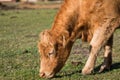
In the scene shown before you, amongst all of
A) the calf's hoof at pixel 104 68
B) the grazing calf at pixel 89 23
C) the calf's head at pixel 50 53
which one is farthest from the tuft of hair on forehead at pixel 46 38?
the calf's hoof at pixel 104 68

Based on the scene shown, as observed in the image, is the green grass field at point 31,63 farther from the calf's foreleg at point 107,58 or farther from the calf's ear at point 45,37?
the calf's ear at point 45,37

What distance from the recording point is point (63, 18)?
10164 millimetres

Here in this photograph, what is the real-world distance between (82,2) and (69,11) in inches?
16.7

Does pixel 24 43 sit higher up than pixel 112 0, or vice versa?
pixel 112 0

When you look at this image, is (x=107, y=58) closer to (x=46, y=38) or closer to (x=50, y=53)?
(x=50, y=53)

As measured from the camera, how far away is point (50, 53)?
31.0 feet

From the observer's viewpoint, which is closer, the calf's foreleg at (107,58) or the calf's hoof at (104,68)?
the calf's hoof at (104,68)

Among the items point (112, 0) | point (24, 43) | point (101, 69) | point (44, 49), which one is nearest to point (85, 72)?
point (101, 69)

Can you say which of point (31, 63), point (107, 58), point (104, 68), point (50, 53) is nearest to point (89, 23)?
point (107, 58)

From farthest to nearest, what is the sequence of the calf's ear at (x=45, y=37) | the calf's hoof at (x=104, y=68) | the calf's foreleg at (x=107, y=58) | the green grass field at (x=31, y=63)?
1. the calf's foreleg at (x=107, y=58)
2. the calf's hoof at (x=104, y=68)
3. the green grass field at (x=31, y=63)
4. the calf's ear at (x=45, y=37)

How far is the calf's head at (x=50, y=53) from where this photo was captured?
369 inches

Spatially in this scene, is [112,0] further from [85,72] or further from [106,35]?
[85,72]

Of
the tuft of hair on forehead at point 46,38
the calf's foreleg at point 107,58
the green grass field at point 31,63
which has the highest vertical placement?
the tuft of hair on forehead at point 46,38

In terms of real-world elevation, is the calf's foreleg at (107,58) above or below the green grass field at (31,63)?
above
